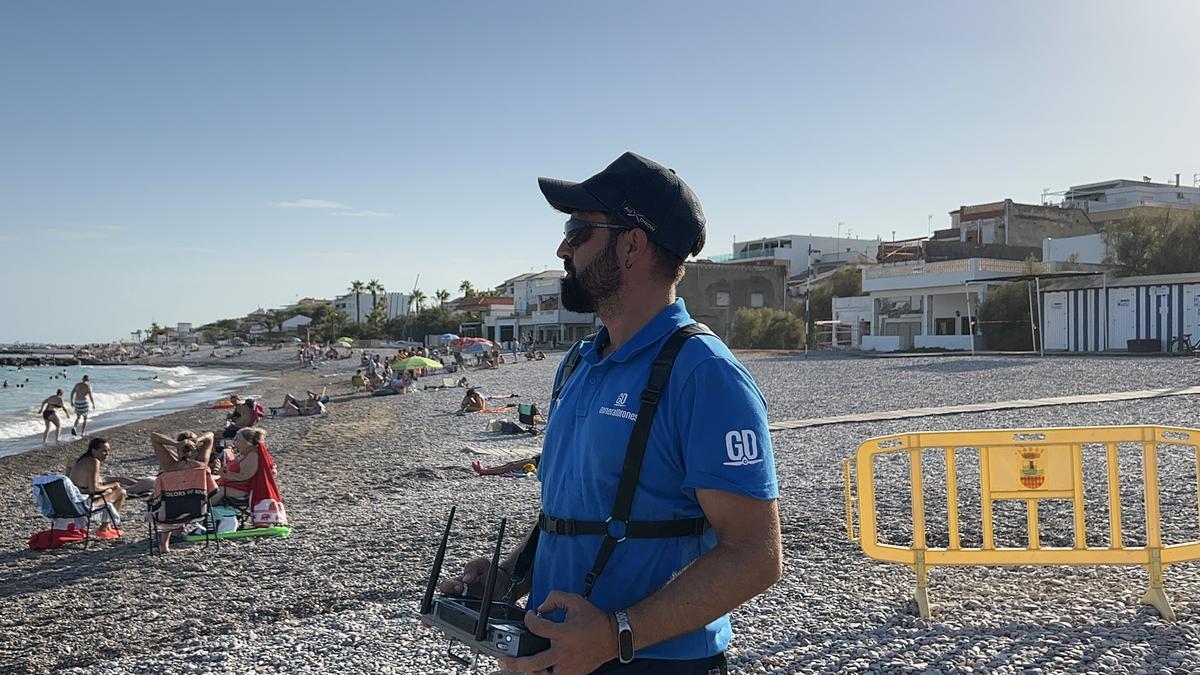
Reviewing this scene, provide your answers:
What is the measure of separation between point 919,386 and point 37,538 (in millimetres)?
18014

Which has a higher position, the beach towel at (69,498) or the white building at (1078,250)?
the white building at (1078,250)

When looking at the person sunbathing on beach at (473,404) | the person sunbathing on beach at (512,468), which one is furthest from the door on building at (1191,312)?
the person sunbathing on beach at (512,468)

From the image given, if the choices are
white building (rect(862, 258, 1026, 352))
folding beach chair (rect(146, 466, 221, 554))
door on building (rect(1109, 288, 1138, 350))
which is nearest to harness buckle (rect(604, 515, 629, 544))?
folding beach chair (rect(146, 466, 221, 554))

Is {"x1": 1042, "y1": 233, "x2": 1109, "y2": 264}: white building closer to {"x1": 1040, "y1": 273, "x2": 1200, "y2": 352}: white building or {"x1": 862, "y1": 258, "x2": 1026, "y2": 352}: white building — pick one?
{"x1": 862, "y1": 258, "x2": 1026, "y2": 352}: white building

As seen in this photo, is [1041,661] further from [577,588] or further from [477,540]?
[477,540]

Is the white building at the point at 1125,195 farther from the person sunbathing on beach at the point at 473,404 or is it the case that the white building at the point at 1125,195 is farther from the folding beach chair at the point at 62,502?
the folding beach chair at the point at 62,502

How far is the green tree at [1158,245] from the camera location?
37.4 meters

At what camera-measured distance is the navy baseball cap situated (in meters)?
2.07

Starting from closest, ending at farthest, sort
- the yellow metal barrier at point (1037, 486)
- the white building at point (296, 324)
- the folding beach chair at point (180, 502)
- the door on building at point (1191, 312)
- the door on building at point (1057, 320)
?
1. the yellow metal barrier at point (1037, 486)
2. the folding beach chair at point (180, 502)
3. the door on building at point (1191, 312)
4. the door on building at point (1057, 320)
5. the white building at point (296, 324)

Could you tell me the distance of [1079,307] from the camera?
31688 millimetres

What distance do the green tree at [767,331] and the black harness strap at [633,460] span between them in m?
46.4

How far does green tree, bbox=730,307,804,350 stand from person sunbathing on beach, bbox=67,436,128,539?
40021mm

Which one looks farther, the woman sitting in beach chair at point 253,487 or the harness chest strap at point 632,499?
the woman sitting in beach chair at point 253,487

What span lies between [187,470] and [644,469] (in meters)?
8.26
